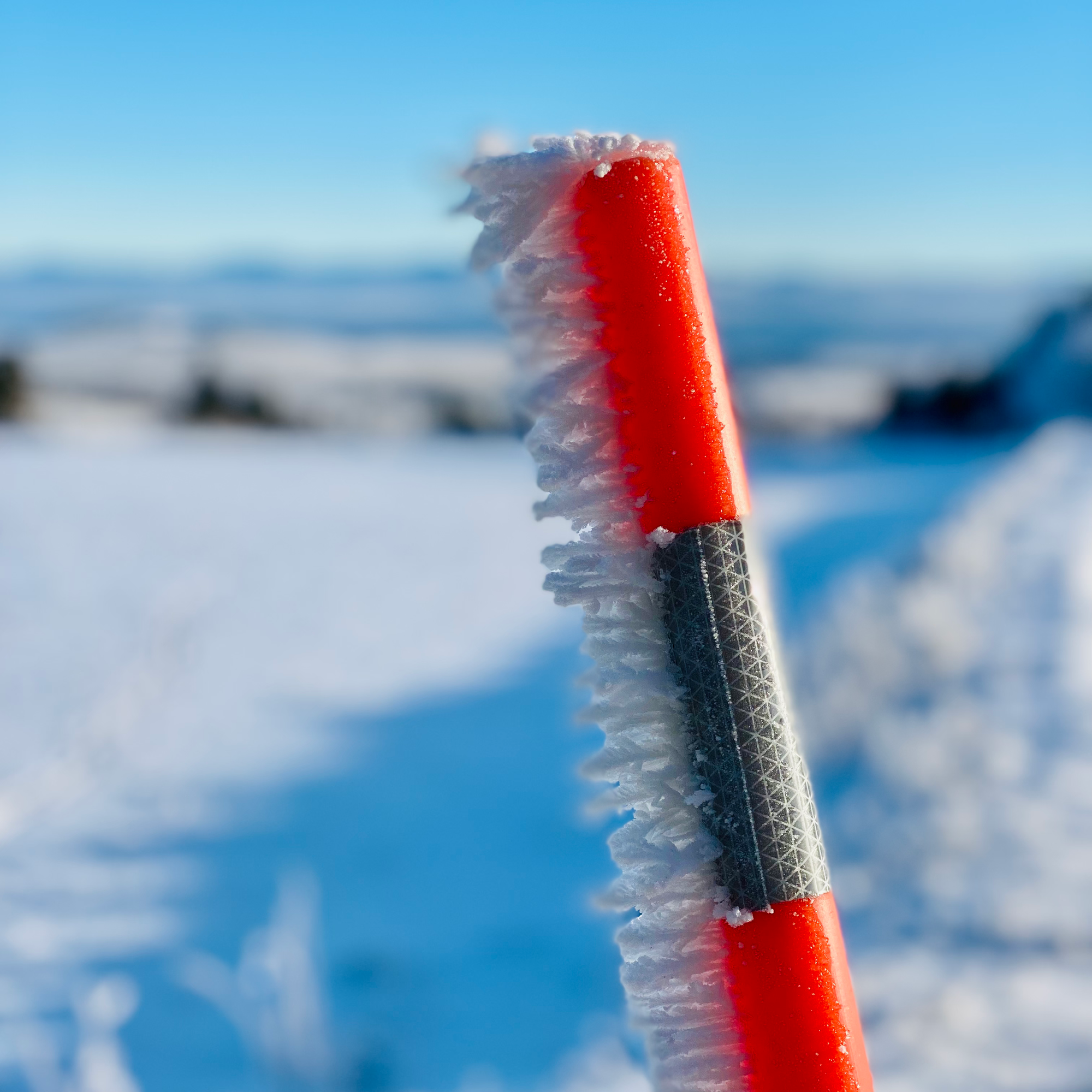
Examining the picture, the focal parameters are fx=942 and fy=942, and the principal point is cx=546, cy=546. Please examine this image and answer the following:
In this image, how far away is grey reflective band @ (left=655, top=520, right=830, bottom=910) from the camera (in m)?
0.39

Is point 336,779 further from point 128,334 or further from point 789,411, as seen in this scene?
point 128,334

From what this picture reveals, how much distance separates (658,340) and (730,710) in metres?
Result: 0.15

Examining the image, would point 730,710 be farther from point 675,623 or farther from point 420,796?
point 420,796

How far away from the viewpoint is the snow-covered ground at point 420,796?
1.23 meters

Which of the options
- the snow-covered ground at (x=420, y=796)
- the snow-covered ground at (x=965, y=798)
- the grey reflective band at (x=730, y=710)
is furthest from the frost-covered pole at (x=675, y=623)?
the snow-covered ground at (x=965, y=798)

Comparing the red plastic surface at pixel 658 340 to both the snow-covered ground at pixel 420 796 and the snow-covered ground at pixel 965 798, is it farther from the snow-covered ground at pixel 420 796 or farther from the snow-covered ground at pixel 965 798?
the snow-covered ground at pixel 965 798

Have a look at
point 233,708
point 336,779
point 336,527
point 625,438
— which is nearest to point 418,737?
point 336,779

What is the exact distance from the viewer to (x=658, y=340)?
0.38 metres

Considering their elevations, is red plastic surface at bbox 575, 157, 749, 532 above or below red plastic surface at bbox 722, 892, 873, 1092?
above

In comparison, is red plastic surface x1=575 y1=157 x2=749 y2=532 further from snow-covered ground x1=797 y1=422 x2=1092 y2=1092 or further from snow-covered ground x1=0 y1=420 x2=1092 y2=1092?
snow-covered ground x1=797 y1=422 x2=1092 y2=1092

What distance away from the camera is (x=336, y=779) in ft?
6.50

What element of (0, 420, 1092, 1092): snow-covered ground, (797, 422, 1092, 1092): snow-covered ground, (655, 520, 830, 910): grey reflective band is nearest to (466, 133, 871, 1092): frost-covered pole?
(655, 520, 830, 910): grey reflective band

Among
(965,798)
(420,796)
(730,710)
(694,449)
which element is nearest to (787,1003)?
(730,710)

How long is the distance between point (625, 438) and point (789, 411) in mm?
6231
